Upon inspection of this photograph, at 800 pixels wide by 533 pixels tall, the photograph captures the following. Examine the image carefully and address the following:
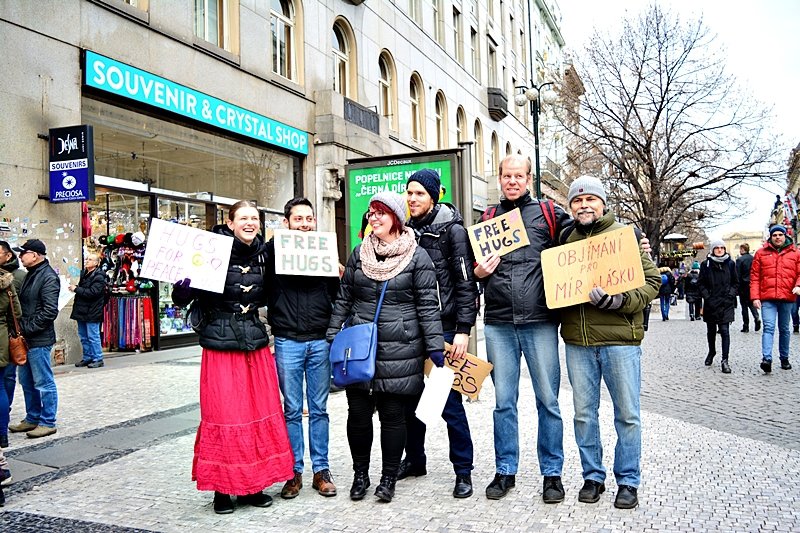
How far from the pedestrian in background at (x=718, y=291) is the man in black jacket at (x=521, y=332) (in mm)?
6542

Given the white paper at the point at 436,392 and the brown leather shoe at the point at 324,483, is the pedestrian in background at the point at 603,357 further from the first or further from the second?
the brown leather shoe at the point at 324,483

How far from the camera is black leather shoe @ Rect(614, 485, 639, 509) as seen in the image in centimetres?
403

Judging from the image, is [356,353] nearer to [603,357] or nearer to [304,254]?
[304,254]

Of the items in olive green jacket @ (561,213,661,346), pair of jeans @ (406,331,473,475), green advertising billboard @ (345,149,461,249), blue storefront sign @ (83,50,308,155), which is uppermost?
blue storefront sign @ (83,50,308,155)

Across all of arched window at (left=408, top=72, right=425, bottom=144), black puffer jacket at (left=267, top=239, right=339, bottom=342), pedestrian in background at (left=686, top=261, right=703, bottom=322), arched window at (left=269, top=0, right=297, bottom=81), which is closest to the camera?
black puffer jacket at (left=267, top=239, right=339, bottom=342)

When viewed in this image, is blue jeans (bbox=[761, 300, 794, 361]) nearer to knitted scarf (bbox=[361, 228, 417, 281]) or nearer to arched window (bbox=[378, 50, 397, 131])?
knitted scarf (bbox=[361, 228, 417, 281])

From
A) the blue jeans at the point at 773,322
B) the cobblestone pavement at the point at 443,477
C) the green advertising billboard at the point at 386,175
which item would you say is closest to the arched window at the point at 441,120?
the blue jeans at the point at 773,322

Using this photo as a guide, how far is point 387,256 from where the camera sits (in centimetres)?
439

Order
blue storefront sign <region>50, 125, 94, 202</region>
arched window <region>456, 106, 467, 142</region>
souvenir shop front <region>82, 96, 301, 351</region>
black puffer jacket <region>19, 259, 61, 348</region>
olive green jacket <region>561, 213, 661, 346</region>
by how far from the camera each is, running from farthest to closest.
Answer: arched window <region>456, 106, 467, 142</region> → souvenir shop front <region>82, 96, 301, 351</region> → blue storefront sign <region>50, 125, 94, 202</region> → black puffer jacket <region>19, 259, 61, 348</region> → olive green jacket <region>561, 213, 661, 346</region>

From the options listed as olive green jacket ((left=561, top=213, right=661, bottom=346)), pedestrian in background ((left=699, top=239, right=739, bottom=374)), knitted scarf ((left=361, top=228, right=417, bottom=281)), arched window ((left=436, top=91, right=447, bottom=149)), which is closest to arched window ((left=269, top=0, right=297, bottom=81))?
arched window ((left=436, top=91, right=447, bottom=149))

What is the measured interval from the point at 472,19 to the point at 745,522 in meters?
29.8

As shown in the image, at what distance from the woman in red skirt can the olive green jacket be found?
2.00 metres

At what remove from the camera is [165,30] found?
41.5 feet

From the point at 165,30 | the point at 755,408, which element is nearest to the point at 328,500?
the point at 755,408
